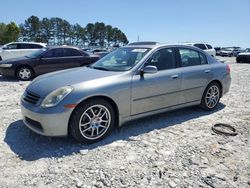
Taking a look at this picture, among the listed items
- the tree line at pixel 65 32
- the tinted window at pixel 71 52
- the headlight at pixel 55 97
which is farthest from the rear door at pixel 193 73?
the tree line at pixel 65 32

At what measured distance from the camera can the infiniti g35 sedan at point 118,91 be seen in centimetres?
357

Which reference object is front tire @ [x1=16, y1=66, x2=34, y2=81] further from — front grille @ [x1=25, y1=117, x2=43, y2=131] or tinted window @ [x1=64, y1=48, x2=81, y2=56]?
front grille @ [x1=25, y1=117, x2=43, y2=131]

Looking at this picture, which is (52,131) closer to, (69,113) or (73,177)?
(69,113)

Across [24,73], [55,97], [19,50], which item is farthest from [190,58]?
[19,50]

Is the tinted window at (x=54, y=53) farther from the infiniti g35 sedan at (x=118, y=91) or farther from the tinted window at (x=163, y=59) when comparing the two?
the tinted window at (x=163, y=59)

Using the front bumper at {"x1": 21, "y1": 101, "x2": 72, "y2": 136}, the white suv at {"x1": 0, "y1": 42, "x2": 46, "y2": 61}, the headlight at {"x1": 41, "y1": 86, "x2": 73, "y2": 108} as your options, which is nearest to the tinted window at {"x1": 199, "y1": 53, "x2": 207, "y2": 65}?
the headlight at {"x1": 41, "y1": 86, "x2": 73, "y2": 108}

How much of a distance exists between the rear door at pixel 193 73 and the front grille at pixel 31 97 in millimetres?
2741

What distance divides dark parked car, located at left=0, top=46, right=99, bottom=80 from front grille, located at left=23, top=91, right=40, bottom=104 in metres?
6.10

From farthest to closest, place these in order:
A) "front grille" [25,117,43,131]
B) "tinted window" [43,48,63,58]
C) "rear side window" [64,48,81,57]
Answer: "rear side window" [64,48,81,57] → "tinted window" [43,48,63,58] → "front grille" [25,117,43,131]

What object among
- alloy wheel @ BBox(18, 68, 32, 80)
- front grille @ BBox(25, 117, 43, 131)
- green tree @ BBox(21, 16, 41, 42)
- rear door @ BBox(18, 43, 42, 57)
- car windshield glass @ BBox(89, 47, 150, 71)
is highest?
green tree @ BBox(21, 16, 41, 42)

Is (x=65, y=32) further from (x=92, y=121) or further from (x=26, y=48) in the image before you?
(x=92, y=121)

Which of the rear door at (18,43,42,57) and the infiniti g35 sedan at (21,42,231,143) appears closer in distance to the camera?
the infiniti g35 sedan at (21,42,231,143)

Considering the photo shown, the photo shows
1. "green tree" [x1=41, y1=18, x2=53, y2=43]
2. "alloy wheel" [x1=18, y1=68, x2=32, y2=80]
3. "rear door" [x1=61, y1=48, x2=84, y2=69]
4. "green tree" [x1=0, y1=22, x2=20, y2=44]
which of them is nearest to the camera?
"alloy wheel" [x1=18, y1=68, x2=32, y2=80]

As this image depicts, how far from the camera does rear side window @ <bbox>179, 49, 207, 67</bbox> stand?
502 centimetres
